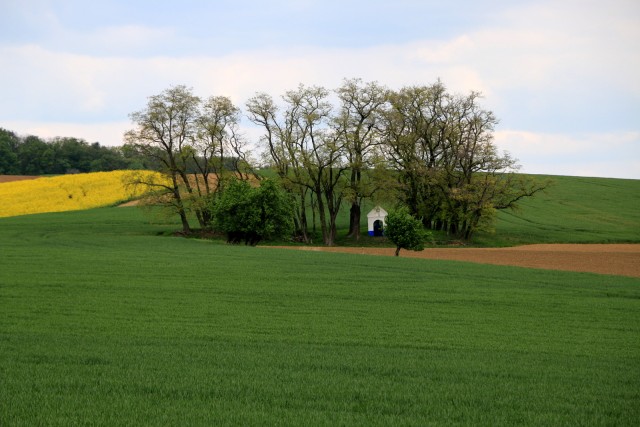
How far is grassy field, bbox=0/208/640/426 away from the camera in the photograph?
9305mm

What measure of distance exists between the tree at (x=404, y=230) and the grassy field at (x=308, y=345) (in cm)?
1598

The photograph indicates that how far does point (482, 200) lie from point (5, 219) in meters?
50.0

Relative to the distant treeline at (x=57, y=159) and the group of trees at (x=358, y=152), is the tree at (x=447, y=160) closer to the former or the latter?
the group of trees at (x=358, y=152)

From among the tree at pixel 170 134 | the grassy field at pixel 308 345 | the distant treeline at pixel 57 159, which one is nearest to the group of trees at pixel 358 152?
the tree at pixel 170 134

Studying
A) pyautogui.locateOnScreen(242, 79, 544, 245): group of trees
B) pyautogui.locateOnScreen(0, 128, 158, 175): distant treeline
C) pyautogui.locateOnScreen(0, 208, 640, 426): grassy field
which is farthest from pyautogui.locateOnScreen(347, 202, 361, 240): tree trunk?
pyautogui.locateOnScreen(0, 128, 158, 175): distant treeline

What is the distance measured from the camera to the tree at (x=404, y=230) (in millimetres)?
49500

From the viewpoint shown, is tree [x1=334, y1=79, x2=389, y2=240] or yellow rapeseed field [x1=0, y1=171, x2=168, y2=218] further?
yellow rapeseed field [x1=0, y1=171, x2=168, y2=218]

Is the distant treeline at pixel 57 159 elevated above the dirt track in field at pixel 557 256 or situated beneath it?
elevated above

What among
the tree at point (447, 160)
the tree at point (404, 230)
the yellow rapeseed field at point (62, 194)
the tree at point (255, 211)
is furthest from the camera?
the yellow rapeseed field at point (62, 194)

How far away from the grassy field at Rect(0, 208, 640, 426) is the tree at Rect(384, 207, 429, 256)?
1598cm

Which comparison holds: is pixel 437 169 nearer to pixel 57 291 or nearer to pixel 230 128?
pixel 230 128

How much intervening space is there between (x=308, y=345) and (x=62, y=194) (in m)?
80.5

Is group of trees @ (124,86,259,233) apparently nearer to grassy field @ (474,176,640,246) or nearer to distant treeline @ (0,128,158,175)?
grassy field @ (474,176,640,246)

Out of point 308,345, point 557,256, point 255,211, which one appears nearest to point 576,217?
point 557,256
